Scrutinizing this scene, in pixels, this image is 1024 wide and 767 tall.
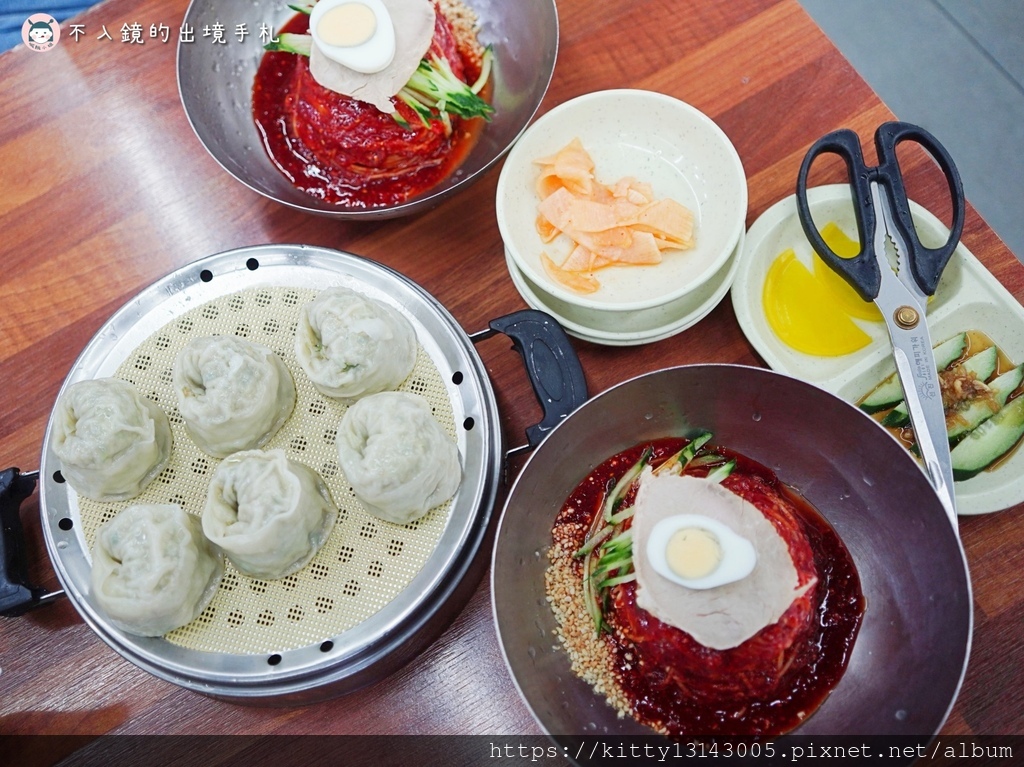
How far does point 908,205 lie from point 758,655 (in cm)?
106

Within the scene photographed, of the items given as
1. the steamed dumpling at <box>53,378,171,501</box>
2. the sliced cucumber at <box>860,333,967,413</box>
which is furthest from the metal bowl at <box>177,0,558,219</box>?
the sliced cucumber at <box>860,333,967,413</box>

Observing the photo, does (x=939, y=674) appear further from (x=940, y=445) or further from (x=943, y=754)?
(x=940, y=445)

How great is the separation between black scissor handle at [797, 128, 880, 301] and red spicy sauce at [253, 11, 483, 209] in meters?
0.85

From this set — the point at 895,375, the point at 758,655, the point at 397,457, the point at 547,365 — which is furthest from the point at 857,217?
the point at 397,457

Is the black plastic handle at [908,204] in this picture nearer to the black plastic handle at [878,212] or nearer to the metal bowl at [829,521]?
the black plastic handle at [878,212]

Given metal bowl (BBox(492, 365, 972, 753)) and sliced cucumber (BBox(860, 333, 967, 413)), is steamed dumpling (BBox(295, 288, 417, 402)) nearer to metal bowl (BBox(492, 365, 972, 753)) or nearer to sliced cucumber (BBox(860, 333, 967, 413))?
metal bowl (BBox(492, 365, 972, 753))

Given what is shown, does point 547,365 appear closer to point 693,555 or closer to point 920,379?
point 693,555

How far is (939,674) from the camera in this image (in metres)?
1.43

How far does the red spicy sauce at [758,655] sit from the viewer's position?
4.95 feet

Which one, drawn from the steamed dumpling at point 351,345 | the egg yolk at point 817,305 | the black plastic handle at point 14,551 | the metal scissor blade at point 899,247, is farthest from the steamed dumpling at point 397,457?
the metal scissor blade at point 899,247

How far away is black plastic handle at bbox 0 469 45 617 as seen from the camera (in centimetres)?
162

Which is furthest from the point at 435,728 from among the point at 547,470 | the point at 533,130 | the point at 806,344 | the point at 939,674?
the point at 533,130

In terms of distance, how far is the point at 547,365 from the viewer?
1665 millimetres

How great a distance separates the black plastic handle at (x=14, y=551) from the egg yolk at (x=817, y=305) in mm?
1739
